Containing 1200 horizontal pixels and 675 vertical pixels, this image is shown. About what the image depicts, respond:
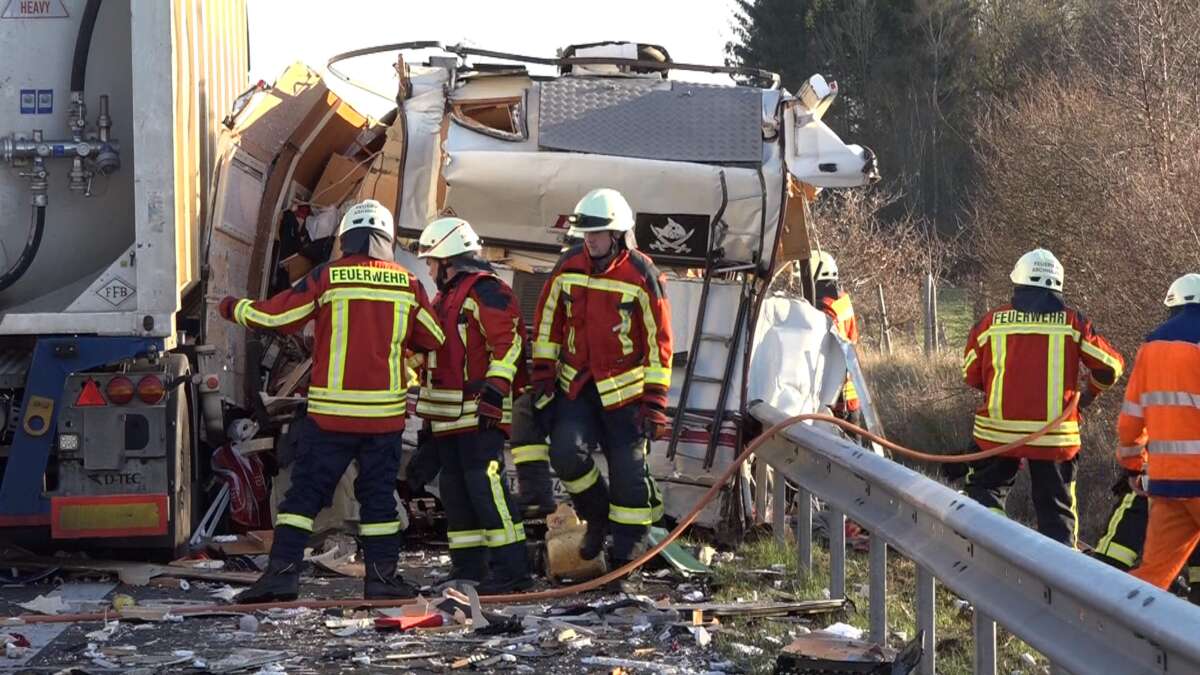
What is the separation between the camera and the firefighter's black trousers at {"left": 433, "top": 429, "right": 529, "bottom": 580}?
7836mm

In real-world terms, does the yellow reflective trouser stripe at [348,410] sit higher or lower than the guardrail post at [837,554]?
higher

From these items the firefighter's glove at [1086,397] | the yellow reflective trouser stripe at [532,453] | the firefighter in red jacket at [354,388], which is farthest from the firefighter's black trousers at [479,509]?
the firefighter's glove at [1086,397]

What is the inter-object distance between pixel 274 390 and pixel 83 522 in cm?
206

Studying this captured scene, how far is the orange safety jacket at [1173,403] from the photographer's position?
7012 millimetres

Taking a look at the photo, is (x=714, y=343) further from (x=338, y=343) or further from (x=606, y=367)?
(x=338, y=343)

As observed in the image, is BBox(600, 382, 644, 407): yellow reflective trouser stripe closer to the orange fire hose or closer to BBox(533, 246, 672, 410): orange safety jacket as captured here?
BBox(533, 246, 672, 410): orange safety jacket

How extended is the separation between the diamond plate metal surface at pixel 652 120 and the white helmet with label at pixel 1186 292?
8.45ft

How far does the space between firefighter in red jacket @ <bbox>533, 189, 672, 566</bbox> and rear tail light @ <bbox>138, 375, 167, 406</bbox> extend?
1773 millimetres

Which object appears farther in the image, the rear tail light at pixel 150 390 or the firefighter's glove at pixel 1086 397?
the firefighter's glove at pixel 1086 397

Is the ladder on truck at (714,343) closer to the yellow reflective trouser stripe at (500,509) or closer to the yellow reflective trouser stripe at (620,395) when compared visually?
the yellow reflective trouser stripe at (620,395)

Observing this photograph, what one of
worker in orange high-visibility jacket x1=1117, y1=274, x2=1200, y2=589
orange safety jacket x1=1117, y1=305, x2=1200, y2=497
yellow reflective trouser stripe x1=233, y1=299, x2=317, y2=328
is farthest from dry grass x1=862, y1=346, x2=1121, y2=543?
yellow reflective trouser stripe x1=233, y1=299, x2=317, y2=328

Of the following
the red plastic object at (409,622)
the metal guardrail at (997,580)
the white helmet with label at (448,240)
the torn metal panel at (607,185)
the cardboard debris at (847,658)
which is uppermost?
the torn metal panel at (607,185)

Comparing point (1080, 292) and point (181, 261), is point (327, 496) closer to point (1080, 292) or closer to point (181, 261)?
point (181, 261)

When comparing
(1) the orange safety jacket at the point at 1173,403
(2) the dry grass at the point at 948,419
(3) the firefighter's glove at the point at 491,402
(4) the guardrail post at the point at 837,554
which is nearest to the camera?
(4) the guardrail post at the point at 837,554
